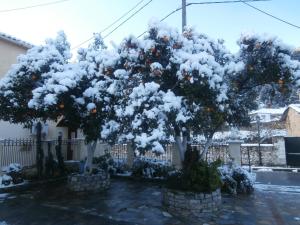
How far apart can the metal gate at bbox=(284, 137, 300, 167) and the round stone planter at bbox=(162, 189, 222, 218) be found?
34.1 feet

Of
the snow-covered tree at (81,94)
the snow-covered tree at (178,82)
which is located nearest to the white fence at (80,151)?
the snow-covered tree at (81,94)

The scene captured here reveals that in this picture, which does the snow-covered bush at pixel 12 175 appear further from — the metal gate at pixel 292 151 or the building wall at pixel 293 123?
the building wall at pixel 293 123

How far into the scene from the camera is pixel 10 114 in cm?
1061

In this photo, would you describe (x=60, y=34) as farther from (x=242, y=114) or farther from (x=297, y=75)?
(x=297, y=75)

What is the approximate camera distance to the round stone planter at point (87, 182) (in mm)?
11008

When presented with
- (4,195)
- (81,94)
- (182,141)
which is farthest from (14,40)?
(182,141)

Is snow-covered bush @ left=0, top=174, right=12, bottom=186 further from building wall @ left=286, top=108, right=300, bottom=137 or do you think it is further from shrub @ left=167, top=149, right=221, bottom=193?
building wall @ left=286, top=108, right=300, bottom=137

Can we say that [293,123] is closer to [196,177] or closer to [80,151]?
[80,151]

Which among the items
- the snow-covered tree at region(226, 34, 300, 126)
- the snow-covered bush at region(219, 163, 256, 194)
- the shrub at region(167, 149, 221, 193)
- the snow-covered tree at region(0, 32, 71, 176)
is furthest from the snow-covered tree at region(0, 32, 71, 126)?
the snow-covered bush at region(219, 163, 256, 194)

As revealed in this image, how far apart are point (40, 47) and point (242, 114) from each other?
7.38 m

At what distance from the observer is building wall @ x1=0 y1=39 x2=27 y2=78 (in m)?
15.5

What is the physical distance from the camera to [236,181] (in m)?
10.5

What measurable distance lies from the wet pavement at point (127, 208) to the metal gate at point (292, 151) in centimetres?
537

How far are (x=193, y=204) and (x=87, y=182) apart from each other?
4.58 meters
